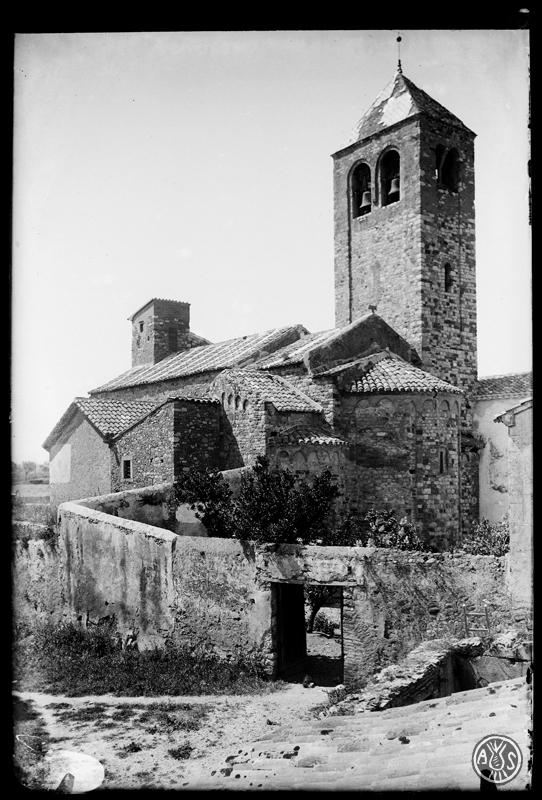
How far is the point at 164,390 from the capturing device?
19.1 meters

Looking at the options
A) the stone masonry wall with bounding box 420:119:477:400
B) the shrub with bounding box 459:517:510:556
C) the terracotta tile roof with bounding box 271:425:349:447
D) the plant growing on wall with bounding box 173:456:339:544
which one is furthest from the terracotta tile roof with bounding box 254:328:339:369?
the shrub with bounding box 459:517:510:556

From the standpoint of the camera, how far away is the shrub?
12930 mm

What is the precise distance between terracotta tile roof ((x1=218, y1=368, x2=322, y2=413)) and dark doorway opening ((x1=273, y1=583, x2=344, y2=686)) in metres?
3.93

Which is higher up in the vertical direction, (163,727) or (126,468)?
(126,468)

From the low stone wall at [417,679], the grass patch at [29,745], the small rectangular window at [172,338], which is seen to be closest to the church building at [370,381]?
the small rectangular window at [172,338]

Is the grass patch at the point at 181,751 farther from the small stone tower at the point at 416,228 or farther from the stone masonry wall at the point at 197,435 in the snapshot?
the small stone tower at the point at 416,228

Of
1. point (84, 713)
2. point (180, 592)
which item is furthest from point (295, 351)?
point (84, 713)

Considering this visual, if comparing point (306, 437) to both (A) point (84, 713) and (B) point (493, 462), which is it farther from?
(A) point (84, 713)

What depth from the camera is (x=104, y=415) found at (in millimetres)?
15344

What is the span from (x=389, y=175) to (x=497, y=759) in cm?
1541

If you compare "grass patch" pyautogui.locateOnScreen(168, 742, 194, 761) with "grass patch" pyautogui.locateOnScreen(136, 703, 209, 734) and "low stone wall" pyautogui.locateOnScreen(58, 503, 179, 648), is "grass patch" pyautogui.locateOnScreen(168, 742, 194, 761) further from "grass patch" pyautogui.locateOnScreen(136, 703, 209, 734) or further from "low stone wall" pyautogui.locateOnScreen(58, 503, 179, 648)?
"low stone wall" pyautogui.locateOnScreen(58, 503, 179, 648)
